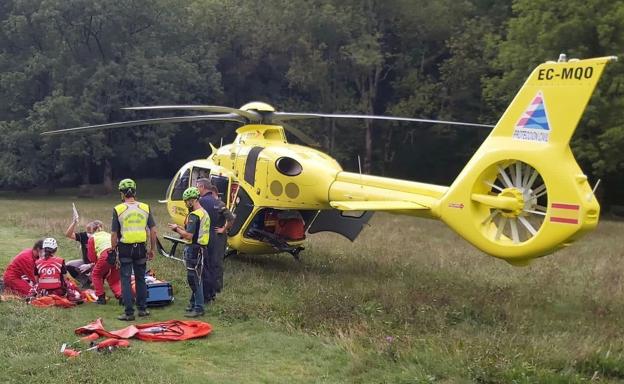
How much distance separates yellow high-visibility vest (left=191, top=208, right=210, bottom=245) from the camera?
8922 mm

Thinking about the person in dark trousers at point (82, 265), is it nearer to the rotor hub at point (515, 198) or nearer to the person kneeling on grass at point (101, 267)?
the person kneeling on grass at point (101, 267)

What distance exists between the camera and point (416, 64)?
127 feet

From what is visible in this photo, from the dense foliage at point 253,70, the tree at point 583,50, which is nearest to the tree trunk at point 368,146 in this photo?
the dense foliage at point 253,70

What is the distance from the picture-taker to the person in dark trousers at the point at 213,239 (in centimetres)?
952

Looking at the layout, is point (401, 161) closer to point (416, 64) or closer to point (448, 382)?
point (416, 64)

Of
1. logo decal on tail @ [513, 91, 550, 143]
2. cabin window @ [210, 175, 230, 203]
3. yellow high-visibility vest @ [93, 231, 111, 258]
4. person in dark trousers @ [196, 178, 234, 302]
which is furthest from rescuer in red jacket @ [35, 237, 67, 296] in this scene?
logo decal on tail @ [513, 91, 550, 143]

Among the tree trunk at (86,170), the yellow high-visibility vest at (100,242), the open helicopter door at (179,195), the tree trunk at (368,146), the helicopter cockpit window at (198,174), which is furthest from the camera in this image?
the tree trunk at (86,170)

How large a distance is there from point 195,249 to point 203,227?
0.34 meters

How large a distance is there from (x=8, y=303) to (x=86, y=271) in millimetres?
1978

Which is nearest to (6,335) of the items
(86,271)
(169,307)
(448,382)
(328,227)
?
(169,307)

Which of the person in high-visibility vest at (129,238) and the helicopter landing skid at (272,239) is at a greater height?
the person in high-visibility vest at (129,238)

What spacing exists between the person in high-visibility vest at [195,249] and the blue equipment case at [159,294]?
0.66m

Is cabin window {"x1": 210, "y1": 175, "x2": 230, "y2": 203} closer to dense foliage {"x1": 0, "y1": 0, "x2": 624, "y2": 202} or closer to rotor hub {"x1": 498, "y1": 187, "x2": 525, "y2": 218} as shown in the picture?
rotor hub {"x1": 498, "y1": 187, "x2": 525, "y2": 218}

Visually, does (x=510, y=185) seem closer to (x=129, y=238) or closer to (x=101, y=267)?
(x=129, y=238)
